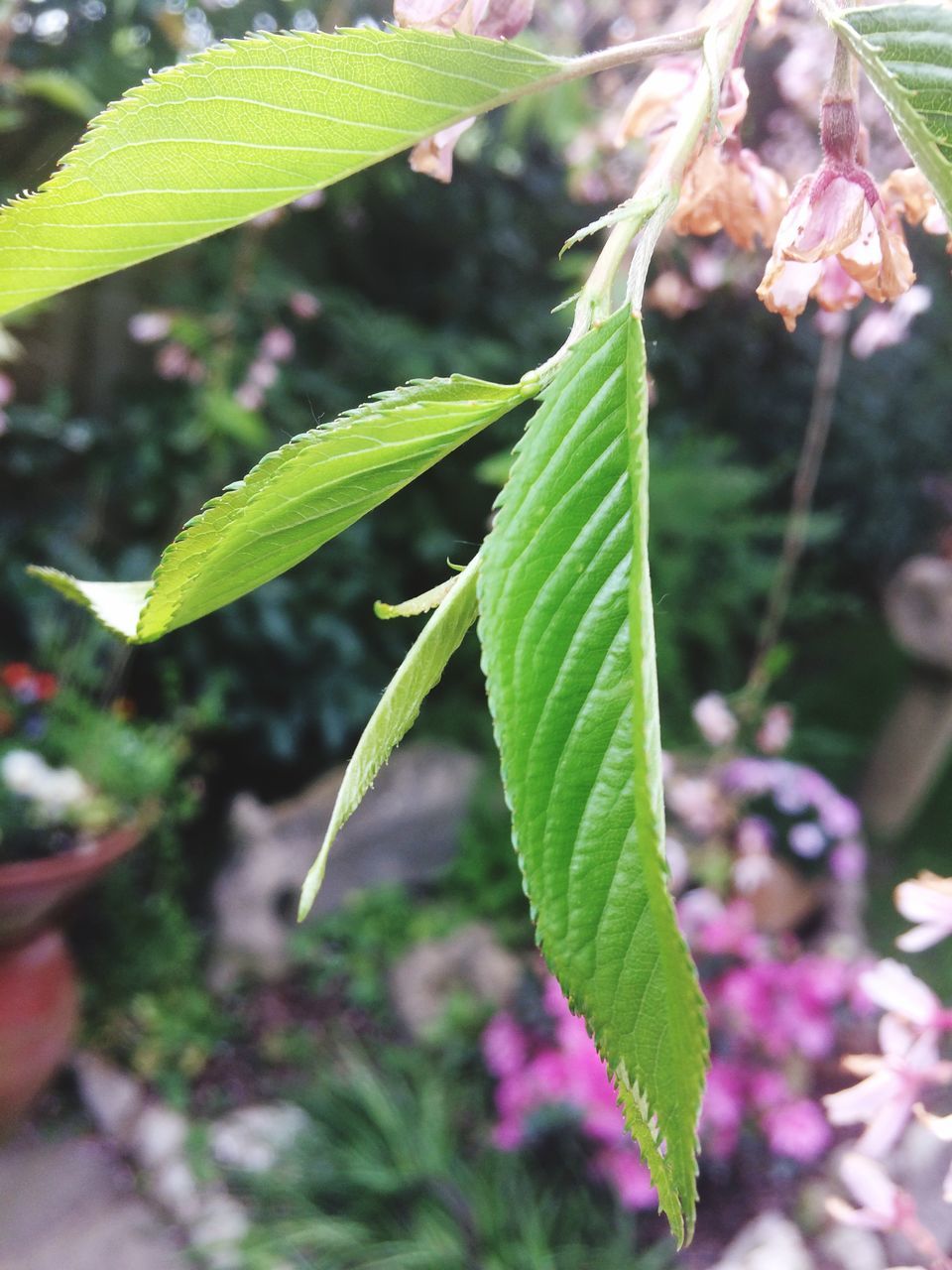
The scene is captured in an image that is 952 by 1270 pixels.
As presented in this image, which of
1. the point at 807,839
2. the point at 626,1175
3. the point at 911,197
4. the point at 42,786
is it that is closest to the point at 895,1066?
the point at 911,197

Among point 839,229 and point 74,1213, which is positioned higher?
point 839,229

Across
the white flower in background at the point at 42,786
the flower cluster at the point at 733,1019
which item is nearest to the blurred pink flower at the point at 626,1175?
the flower cluster at the point at 733,1019

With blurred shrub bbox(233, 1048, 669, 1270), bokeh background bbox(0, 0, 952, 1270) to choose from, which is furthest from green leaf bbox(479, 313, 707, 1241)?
blurred shrub bbox(233, 1048, 669, 1270)

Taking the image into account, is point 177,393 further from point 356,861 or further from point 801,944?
point 801,944

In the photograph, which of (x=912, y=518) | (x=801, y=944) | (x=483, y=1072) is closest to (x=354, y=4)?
(x=483, y=1072)

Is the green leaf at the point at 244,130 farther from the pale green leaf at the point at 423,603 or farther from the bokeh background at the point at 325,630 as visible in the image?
the bokeh background at the point at 325,630

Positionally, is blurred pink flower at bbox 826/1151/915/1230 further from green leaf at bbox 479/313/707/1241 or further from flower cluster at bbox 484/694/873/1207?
Answer: flower cluster at bbox 484/694/873/1207

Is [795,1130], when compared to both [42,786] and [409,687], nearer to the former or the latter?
[42,786]
